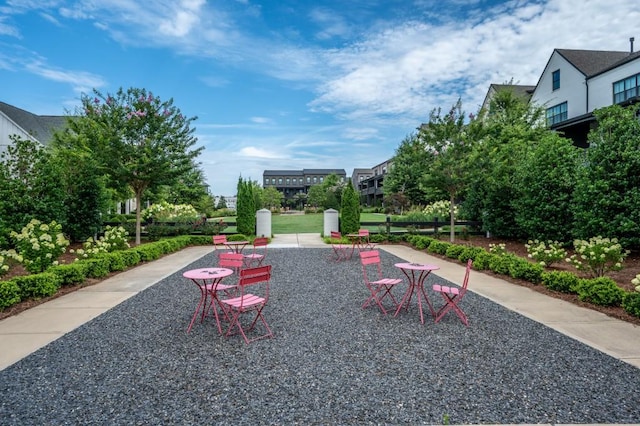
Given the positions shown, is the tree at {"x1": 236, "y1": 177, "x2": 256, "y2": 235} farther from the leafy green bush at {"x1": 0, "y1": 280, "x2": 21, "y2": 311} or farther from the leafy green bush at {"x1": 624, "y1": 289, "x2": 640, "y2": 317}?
the leafy green bush at {"x1": 624, "y1": 289, "x2": 640, "y2": 317}

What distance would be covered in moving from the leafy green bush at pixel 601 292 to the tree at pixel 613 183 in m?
4.07

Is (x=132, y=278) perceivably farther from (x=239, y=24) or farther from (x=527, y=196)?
(x=527, y=196)

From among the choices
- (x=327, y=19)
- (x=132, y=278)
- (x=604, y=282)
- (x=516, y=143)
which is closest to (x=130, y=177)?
(x=132, y=278)

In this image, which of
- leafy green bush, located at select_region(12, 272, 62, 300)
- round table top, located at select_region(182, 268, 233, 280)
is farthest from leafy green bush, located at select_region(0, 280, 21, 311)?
round table top, located at select_region(182, 268, 233, 280)

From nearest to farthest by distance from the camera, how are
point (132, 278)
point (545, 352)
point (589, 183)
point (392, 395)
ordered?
point (392, 395), point (545, 352), point (132, 278), point (589, 183)

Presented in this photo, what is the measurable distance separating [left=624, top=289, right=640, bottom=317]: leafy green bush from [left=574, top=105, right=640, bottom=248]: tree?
4518mm

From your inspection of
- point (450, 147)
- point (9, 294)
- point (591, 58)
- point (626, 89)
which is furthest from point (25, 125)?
point (591, 58)

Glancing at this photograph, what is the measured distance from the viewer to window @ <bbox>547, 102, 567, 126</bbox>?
84.3 ft

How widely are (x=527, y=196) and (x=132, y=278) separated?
40.5 feet

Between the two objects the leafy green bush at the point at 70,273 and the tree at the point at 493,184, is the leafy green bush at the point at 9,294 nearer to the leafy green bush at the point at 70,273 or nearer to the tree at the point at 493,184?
the leafy green bush at the point at 70,273

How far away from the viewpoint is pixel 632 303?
5406 mm

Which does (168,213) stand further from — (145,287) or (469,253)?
(469,253)

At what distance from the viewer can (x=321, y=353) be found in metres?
4.19

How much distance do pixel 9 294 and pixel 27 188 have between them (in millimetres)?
8351
